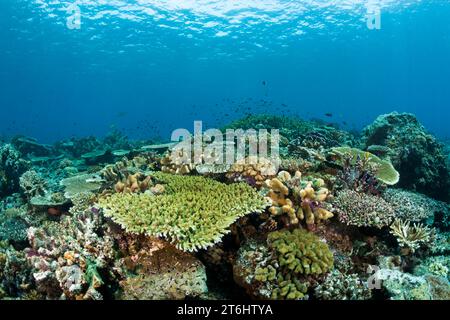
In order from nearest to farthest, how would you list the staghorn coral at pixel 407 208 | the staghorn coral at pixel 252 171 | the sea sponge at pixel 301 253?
the sea sponge at pixel 301 253, the staghorn coral at pixel 407 208, the staghorn coral at pixel 252 171

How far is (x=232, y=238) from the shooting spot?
5355 mm

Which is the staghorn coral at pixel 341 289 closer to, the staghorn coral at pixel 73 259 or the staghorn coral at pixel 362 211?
the staghorn coral at pixel 362 211

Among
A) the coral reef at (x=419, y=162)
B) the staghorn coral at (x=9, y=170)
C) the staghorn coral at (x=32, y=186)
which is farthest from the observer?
the staghorn coral at (x=9, y=170)

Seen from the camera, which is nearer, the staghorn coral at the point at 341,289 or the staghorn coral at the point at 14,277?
the staghorn coral at the point at 341,289

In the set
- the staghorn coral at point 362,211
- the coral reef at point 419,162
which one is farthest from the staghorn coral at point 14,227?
the coral reef at point 419,162

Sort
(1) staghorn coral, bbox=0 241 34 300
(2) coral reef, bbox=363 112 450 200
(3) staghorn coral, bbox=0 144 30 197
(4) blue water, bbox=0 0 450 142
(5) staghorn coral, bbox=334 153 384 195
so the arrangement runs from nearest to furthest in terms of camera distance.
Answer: (1) staghorn coral, bbox=0 241 34 300 < (5) staghorn coral, bbox=334 153 384 195 < (2) coral reef, bbox=363 112 450 200 < (3) staghorn coral, bbox=0 144 30 197 < (4) blue water, bbox=0 0 450 142

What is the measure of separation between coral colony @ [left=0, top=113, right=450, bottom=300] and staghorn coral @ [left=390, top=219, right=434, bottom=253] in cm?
2

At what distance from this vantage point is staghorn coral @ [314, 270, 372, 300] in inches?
178

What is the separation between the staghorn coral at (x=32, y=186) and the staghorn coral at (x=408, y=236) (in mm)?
8880

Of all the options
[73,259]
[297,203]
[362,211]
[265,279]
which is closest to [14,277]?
[73,259]

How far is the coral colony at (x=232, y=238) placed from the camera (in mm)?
4570

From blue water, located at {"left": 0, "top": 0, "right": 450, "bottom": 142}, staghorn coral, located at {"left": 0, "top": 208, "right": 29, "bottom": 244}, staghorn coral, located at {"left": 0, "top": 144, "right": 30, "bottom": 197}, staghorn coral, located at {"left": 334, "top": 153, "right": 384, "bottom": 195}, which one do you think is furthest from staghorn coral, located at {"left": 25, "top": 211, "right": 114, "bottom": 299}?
blue water, located at {"left": 0, "top": 0, "right": 450, "bottom": 142}

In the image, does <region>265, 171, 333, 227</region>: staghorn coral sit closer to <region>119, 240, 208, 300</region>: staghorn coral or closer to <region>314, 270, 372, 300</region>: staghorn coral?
<region>314, 270, 372, 300</region>: staghorn coral

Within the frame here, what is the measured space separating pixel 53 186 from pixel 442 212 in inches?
435
